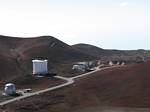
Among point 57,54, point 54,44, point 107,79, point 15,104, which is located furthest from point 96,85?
point 54,44

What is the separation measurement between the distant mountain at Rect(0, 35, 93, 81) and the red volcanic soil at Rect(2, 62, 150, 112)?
29330 millimetres

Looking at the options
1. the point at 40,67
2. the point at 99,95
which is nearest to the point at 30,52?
the point at 40,67

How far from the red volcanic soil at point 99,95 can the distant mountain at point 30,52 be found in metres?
29.3

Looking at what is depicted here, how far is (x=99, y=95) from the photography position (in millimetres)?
73125

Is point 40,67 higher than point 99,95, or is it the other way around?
point 40,67

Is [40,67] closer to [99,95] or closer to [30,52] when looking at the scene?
[99,95]

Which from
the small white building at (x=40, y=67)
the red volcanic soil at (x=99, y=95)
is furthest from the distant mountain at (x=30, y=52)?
the red volcanic soil at (x=99, y=95)

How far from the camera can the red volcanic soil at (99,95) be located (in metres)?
65.1

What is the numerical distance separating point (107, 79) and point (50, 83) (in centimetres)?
1134

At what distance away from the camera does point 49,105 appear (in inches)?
2608

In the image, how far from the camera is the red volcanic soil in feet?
213

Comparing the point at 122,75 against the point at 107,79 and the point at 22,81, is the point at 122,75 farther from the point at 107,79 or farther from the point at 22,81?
the point at 22,81

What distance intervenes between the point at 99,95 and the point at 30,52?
210ft

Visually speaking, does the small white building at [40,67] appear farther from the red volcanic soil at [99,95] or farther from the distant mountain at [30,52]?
the red volcanic soil at [99,95]
